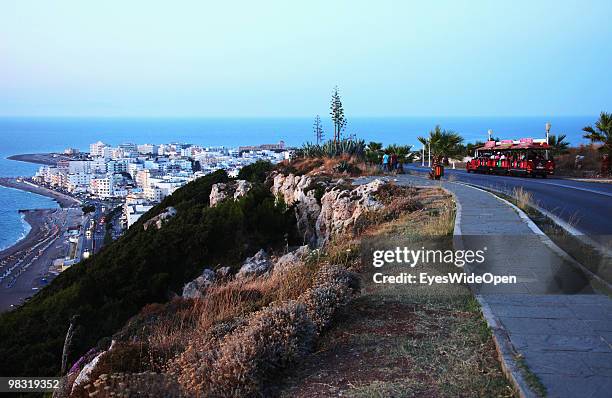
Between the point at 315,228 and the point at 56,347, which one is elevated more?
the point at 315,228

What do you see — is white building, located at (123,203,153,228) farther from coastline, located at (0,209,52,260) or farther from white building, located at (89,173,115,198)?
white building, located at (89,173,115,198)

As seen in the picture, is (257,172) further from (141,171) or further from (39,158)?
(39,158)

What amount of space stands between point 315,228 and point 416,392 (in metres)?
13.6

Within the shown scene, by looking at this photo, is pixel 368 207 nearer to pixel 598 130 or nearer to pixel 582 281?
pixel 582 281

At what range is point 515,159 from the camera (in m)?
27.4

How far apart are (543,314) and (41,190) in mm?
134787

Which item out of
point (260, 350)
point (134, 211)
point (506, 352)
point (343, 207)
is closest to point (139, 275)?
→ point (343, 207)

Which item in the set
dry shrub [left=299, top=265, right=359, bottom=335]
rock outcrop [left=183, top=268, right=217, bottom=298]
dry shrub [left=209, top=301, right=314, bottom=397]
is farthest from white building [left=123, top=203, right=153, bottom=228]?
dry shrub [left=209, top=301, right=314, bottom=397]

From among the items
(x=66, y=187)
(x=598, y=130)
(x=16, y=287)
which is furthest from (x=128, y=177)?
(x=598, y=130)

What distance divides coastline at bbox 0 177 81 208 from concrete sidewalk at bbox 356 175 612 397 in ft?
357

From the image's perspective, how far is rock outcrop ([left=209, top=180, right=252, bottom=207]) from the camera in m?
23.5

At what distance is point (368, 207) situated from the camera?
14344 mm

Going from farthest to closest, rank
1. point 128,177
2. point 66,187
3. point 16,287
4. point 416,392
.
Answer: point 128,177, point 66,187, point 16,287, point 416,392

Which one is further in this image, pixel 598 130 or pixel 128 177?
pixel 128 177
